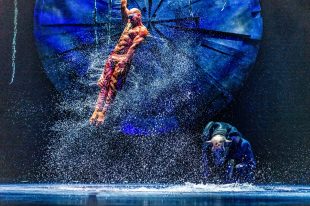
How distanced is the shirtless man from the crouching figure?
122 cm

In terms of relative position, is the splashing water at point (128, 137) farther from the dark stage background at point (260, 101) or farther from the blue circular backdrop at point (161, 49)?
the dark stage background at point (260, 101)

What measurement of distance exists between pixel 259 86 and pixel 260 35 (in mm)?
624

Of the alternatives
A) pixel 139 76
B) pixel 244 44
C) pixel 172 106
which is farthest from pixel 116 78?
pixel 244 44

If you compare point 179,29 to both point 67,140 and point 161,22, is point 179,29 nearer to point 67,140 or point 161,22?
point 161,22

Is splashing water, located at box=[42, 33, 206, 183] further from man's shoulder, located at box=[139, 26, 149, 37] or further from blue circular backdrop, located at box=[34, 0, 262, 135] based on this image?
man's shoulder, located at box=[139, 26, 149, 37]

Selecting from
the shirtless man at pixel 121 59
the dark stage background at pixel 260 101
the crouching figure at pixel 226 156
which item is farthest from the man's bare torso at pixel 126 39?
the crouching figure at pixel 226 156

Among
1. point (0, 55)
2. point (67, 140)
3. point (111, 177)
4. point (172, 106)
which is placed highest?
point (0, 55)

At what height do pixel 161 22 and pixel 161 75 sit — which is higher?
pixel 161 22

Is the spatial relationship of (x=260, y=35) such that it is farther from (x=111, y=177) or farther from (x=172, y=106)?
(x=111, y=177)

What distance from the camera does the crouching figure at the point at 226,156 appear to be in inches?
254

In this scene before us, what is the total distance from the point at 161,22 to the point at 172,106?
103 centimetres

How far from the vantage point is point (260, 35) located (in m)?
6.76

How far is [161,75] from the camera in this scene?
6762 mm

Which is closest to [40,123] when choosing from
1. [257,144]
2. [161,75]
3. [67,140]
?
[67,140]
